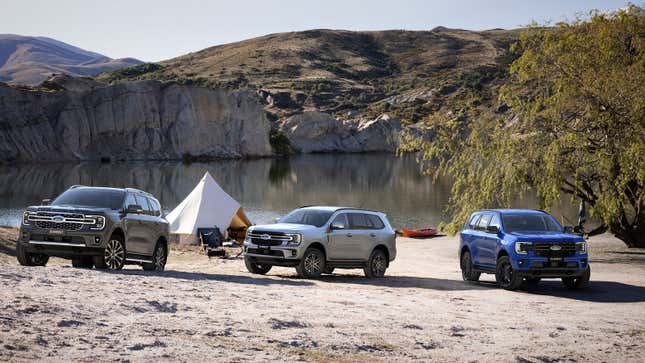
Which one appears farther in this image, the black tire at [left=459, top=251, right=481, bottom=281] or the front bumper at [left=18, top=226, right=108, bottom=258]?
the black tire at [left=459, top=251, right=481, bottom=281]

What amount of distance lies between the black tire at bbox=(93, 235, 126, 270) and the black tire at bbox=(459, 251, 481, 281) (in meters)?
8.98

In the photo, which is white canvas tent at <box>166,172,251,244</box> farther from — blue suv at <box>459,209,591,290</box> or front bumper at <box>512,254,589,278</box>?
front bumper at <box>512,254,589,278</box>

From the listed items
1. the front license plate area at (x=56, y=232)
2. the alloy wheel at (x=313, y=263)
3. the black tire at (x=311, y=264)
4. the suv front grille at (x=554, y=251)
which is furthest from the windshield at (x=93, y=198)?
the suv front grille at (x=554, y=251)

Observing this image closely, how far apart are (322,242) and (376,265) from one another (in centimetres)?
209

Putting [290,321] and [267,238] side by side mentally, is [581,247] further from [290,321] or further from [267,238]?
[290,321]

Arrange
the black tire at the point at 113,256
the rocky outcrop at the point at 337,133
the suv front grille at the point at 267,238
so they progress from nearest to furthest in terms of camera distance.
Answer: the black tire at the point at 113,256 < the suv front grille at the point at 267,238 < the rocky outcrop at the point at 337,133

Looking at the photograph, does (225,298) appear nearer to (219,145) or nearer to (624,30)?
(624,30)

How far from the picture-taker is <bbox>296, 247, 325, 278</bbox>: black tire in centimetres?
2061

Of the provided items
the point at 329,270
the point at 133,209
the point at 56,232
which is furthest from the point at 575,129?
the point at 56,232

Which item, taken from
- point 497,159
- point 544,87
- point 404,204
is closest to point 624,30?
point 544,87

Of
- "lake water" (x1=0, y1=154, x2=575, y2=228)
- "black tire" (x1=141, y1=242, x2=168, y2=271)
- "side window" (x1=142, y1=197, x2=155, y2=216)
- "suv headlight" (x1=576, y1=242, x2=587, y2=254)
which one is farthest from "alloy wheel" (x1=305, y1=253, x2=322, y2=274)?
"lake water" (x1=0, y1=154, x2=575, y2=228)

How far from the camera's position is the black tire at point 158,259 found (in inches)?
787

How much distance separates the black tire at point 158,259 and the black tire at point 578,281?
9.72 metres

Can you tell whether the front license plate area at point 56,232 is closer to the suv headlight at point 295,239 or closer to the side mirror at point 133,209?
the side mirror at point 133,209
